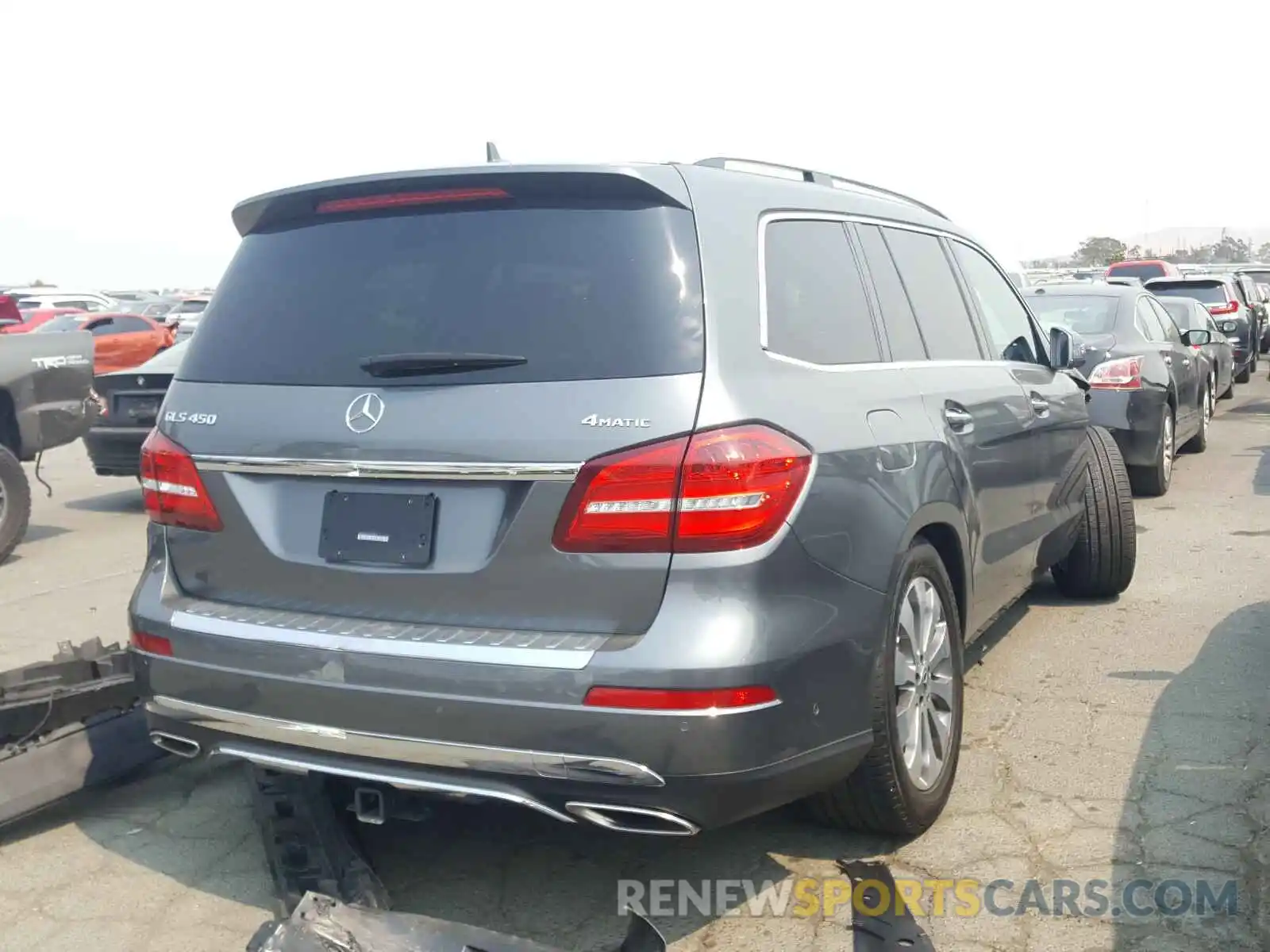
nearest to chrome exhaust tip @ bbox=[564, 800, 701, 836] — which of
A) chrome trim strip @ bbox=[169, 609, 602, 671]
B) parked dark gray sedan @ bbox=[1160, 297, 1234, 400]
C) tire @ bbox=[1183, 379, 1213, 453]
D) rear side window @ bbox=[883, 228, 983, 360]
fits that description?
chrome trim strip @ bbox=[169, 609, 602, 671]

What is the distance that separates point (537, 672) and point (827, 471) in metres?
0.83

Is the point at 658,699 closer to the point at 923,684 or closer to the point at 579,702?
the point at 579,702

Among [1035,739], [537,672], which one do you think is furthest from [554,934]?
[1035,739]

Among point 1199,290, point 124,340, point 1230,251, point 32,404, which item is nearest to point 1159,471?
point 32,404

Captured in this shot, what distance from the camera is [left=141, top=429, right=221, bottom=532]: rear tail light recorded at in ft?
10.5

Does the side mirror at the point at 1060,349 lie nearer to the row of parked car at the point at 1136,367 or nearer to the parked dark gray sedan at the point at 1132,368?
the row of parked car at the point at 1136,367

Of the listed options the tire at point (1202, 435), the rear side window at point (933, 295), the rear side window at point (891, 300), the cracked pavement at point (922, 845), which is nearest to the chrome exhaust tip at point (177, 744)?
the cracked pavement at point (922, 845)

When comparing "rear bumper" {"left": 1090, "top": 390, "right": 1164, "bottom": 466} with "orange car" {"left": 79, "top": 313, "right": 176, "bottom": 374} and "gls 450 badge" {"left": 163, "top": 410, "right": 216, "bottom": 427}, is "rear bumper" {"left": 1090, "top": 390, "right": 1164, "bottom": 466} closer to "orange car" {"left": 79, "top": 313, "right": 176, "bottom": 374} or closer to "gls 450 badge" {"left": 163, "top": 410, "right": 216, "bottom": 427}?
"gls 450 badge" {"left": 163, "top": 410, "right": 216, "bottom": 427}

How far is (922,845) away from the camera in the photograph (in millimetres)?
3498

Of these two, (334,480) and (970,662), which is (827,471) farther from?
(970,662)

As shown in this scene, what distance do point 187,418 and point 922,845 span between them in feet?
7.56

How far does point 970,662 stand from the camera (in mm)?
5203

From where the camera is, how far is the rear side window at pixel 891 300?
3.78 meters

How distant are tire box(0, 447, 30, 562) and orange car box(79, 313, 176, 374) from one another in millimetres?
13625
